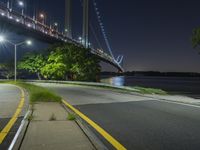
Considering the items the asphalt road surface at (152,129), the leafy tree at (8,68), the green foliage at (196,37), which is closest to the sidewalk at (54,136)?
the asphalt road surface at (152,129)

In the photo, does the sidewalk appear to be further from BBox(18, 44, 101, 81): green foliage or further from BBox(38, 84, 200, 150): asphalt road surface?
BBox(18, 44, 101, 81): green foliage

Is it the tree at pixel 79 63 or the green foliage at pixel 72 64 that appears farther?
the tree at pixel 79 63

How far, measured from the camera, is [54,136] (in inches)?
283

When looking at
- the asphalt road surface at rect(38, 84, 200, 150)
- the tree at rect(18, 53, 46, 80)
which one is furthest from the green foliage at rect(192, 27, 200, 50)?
the tree at rect(18, 53, 46, 80)

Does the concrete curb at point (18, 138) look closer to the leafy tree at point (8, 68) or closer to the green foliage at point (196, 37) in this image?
the green foliage at point (196, 37)

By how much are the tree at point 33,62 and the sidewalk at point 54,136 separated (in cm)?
5291

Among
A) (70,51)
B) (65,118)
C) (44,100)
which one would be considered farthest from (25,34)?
(65,118)

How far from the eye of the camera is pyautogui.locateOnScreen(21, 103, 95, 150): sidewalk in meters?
6.29

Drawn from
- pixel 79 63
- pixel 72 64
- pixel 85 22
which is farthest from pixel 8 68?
pixel 79 63

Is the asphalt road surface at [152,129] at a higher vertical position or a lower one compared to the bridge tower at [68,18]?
A: lower

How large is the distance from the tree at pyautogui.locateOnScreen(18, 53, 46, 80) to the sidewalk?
5291 centimetres

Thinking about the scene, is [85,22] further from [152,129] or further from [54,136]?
[54,136]

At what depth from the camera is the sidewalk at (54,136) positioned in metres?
6.29

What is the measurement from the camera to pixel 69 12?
98562 mm
